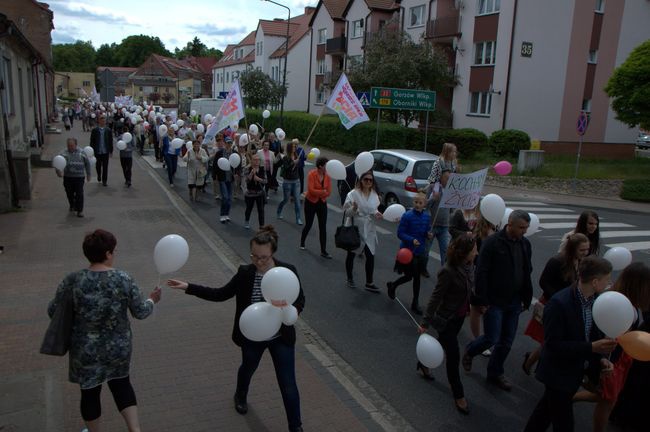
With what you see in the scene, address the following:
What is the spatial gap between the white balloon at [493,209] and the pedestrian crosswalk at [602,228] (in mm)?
6048

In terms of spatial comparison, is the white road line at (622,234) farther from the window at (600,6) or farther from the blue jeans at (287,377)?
the window at (600,6)

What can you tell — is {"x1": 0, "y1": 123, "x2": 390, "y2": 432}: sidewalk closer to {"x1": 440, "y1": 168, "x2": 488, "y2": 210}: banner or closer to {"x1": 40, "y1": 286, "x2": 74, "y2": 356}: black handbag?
{"x1": 40, "y1": 286, "x2": 74, "y2": 356}: black handbag

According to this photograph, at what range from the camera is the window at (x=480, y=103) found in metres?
29.1

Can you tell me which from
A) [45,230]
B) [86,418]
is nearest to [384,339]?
[86,418]

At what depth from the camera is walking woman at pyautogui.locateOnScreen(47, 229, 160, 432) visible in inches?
138

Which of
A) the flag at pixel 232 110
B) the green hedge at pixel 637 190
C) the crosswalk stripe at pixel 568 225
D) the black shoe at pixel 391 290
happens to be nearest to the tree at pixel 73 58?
the flag at pixel 232 110

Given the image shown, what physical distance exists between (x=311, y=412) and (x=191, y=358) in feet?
5.09

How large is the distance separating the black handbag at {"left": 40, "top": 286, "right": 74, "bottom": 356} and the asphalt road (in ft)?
9.23

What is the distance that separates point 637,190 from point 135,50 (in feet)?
440

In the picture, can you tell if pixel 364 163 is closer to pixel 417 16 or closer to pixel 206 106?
pixel 417 16

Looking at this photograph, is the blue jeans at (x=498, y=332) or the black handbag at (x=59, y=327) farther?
the blue jeans at (x=498, y=332)

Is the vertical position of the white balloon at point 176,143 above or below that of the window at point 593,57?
below

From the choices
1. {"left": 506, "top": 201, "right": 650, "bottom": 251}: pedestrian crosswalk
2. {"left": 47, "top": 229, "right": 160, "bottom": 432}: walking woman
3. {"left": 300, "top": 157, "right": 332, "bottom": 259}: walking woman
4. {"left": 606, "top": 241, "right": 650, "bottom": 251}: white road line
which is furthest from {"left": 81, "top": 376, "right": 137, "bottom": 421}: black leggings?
{"left": 606, "top": 241, "right": 650, "bottom": 251}: white road line

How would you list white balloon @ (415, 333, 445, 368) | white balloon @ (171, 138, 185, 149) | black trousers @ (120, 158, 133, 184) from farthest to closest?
black trousers @ (120, 158, 133, 184) < white balloon @ (171, 138, 185, 149) < white balloon @ (415, 333, 445, 368)
